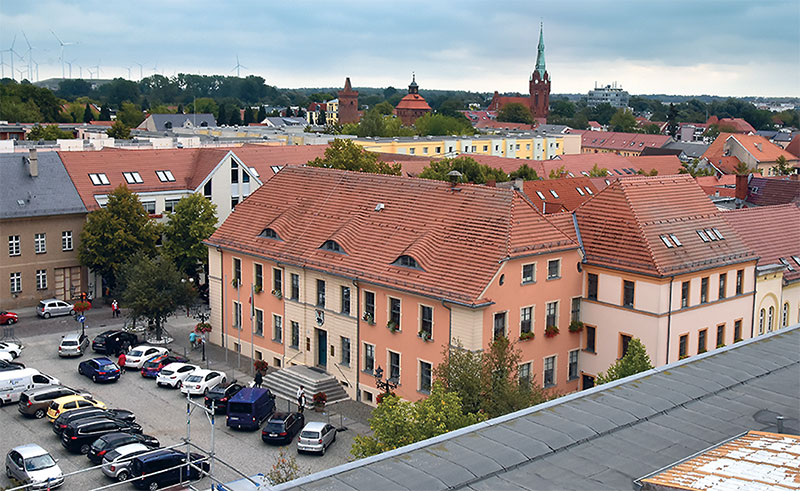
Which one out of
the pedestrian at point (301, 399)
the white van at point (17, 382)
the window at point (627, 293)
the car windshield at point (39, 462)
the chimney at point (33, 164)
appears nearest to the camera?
the car windshield at point (39, 462)

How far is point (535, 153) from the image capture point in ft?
445

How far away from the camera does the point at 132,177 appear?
210ft

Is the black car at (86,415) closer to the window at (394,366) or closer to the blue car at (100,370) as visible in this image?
the blue car at (100,370)

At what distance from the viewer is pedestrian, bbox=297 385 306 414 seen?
3868 centimetres

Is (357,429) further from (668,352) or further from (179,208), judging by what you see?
(179,208)

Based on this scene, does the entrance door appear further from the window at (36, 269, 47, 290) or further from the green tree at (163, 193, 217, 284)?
the window at (36, 269, 47, 290)

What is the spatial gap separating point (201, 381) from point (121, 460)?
10.1 meters

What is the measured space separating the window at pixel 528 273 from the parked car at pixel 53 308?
1275 inches

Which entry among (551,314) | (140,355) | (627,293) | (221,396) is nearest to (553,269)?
(551,314)

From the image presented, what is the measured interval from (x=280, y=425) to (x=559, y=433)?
18.4 meters

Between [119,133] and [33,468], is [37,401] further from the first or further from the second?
[119,133]

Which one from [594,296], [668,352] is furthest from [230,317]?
[668,352]

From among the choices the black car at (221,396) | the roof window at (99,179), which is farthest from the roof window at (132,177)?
the black car at (221,396)

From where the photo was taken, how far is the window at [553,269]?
39.1 metres
